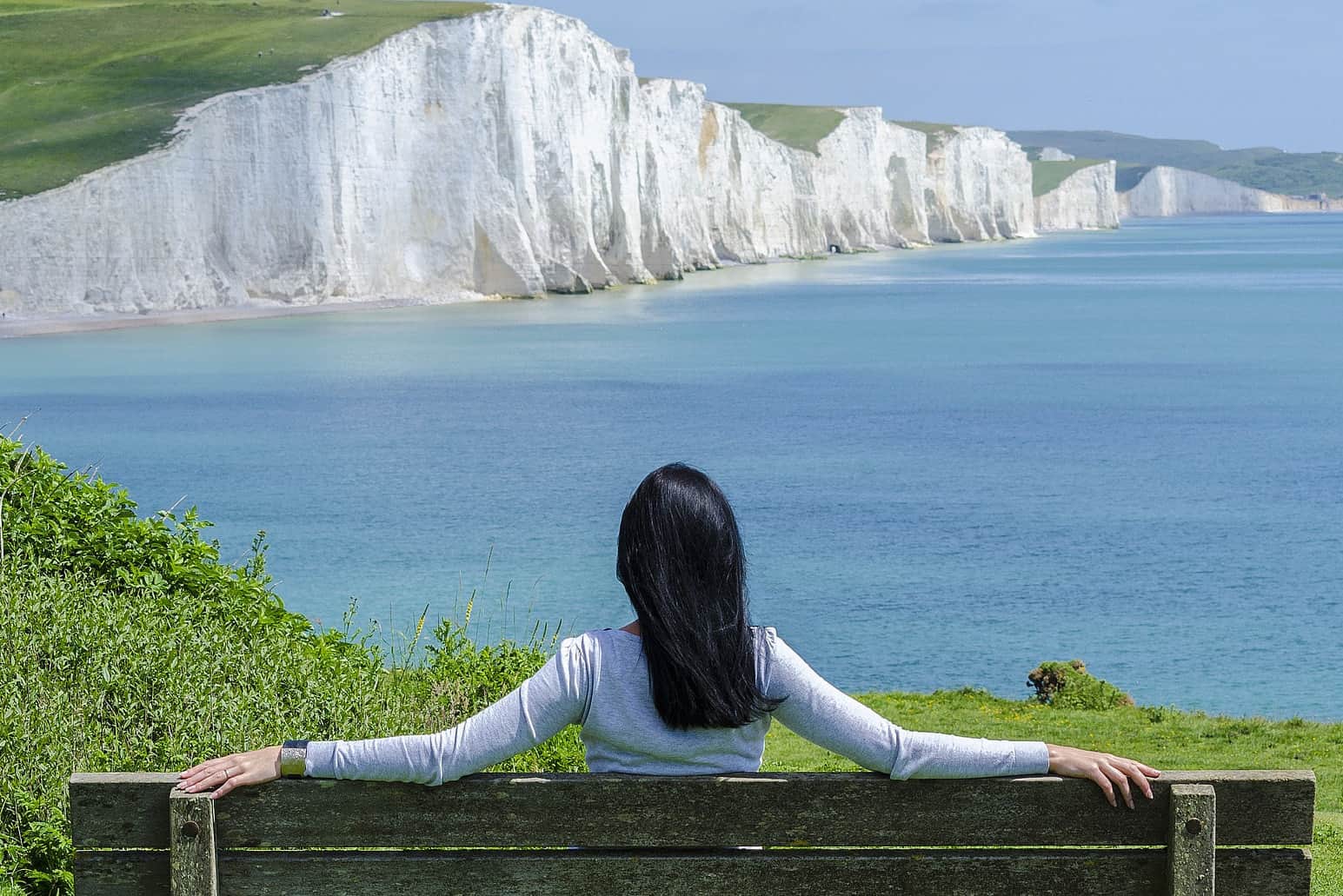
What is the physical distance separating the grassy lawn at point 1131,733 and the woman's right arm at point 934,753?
28.4 ft

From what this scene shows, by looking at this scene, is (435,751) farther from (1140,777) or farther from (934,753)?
(1140,777)

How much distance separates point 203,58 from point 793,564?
59.6 metres

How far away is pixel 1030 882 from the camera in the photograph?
348 cm

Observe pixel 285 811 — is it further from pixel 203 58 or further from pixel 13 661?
pixel 203 58

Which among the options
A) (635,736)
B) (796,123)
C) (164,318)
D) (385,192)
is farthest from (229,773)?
(796,123)

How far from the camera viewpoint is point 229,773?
3.45 meters

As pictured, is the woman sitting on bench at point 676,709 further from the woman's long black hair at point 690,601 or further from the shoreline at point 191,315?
the shoreline at point 191,315

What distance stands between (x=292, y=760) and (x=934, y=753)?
4.37ft

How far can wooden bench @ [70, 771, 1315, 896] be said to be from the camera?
3449 millimetres

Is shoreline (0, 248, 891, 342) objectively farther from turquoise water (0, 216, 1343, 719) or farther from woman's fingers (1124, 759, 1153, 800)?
woman's fingers (1124, 759, 1153, 800)

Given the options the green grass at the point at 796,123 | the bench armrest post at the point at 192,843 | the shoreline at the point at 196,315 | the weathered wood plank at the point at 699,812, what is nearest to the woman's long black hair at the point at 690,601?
the weathered wood plank at the point at 699,812

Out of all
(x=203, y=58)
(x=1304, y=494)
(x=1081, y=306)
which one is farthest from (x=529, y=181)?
(x=1304, y=494)

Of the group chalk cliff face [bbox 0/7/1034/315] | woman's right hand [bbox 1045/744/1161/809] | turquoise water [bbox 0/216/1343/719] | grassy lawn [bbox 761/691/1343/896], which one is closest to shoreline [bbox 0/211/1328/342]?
chalk cliff face [bbox 0/7/1034/315]

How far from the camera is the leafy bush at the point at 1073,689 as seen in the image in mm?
17266
